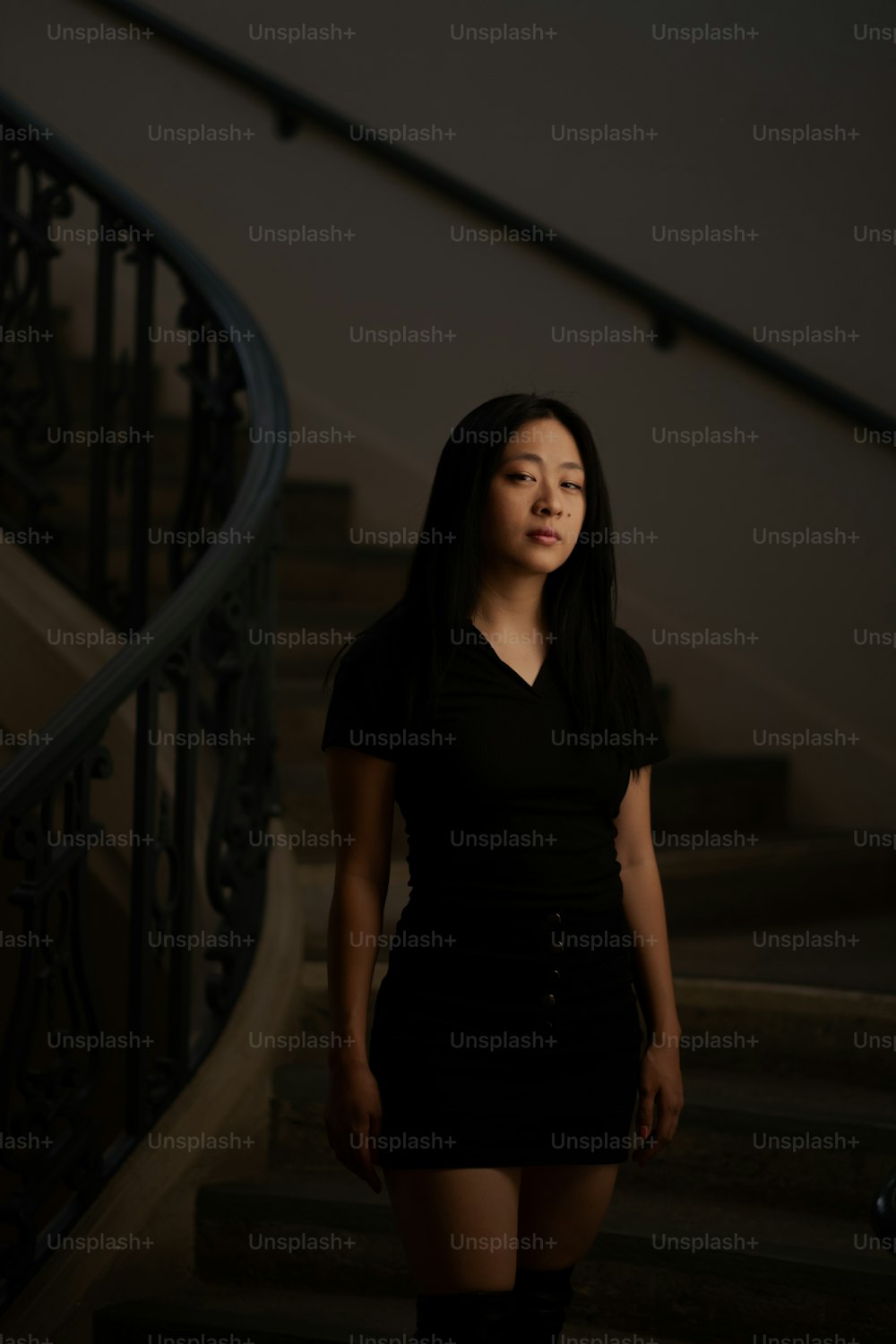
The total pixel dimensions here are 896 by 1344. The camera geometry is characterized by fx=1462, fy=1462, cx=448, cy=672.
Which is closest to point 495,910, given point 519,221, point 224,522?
point 224,522

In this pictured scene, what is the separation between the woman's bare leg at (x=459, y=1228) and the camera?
155 cm

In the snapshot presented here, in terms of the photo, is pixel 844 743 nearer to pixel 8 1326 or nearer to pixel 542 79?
pixel 542 79

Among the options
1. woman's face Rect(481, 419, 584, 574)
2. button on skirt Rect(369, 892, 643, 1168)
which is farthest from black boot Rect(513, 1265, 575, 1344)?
woman's face Rect(481, 419, 584, 574)

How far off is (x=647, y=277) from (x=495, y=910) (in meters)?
3.06

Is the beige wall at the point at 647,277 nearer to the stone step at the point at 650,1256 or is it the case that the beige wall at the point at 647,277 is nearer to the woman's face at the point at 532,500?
the stone step at the point at 650,1256

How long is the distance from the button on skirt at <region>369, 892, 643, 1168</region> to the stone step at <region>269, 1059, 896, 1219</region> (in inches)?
38.1

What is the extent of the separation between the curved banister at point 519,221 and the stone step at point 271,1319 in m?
2.50

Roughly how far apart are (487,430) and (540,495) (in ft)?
0.32

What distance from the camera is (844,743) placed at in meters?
3.98

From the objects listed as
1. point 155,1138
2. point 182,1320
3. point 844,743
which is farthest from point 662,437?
point 182,1320

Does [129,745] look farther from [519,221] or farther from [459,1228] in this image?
[519,221]

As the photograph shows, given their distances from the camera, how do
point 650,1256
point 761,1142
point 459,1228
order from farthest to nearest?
point 761,1142, point 650,1256, point 459,1228

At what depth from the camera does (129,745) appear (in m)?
3.30

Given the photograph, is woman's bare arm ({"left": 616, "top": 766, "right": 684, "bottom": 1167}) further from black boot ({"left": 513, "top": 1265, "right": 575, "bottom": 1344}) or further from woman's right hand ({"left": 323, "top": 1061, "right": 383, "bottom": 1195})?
woman's right hand ({"left": 323, "top": 1061, "right": 383, "bottom": 1195})
